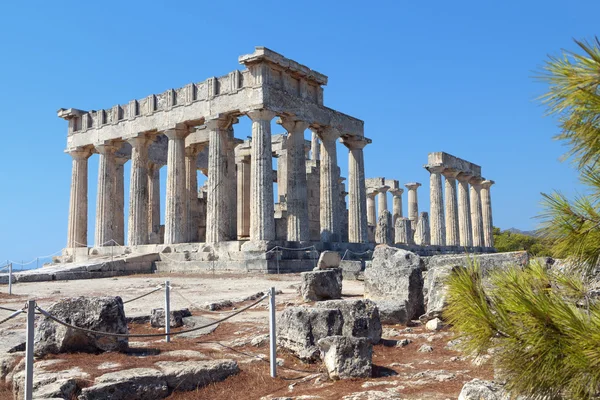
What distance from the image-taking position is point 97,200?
98.1 feet

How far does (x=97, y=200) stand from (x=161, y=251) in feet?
22.0

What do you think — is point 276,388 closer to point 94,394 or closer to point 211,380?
point 211,380

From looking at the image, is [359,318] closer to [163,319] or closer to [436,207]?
[163,319]

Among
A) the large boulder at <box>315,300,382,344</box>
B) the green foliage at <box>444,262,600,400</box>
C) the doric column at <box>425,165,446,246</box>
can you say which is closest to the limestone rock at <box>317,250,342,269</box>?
the large boulder at <box>315,300,382,344</box>

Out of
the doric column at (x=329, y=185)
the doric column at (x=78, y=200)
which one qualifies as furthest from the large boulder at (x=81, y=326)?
the doric column at (x=78, y=200)

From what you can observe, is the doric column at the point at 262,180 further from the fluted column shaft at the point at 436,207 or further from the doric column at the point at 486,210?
the doric column at the point at 486,210

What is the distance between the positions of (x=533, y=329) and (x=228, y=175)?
24033 millimetres

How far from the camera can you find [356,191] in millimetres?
28266

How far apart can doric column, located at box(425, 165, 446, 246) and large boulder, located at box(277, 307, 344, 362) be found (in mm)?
30591

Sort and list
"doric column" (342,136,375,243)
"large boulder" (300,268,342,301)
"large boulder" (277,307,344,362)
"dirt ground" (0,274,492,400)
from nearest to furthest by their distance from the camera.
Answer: "dirt ground" (0,274,492,400) → "large boulder" (277,307,344,362) → "large boulder" (300,268,342,301) → "doric column" (342,136,375,243)

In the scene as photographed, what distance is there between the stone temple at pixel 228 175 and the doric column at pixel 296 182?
45 millimetres

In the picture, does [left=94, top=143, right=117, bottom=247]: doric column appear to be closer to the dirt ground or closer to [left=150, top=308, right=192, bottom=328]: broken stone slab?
the dirt ground

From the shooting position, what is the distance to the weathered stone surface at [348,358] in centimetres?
627

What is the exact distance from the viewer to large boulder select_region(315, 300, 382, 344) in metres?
7.65
